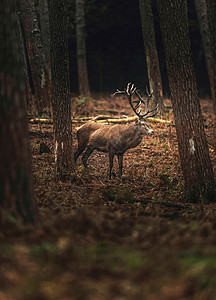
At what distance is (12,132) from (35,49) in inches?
494

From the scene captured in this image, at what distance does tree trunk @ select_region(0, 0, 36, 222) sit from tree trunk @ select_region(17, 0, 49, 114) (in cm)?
1174

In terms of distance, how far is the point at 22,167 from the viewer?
3.65 metres

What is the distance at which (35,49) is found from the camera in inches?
601

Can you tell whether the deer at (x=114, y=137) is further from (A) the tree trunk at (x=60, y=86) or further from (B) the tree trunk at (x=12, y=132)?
(B) the tree trunk at (x=12, y=132)

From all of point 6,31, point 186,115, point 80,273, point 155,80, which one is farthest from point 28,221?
point 155,80

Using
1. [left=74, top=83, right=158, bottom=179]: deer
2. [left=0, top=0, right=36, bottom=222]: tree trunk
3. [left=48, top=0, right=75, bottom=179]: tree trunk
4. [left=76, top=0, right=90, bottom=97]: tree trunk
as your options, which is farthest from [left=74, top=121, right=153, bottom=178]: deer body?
[left=76, top=0, right=90, bottom=97]: tree trunk

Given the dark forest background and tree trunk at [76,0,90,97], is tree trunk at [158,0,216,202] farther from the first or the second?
the dark forest background

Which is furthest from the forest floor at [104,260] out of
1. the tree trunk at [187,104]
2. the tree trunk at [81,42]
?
the tree trunk at [81,42]

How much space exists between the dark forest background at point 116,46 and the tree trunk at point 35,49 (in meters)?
9.64

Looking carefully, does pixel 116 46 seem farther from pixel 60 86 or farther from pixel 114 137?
pixel 60 86

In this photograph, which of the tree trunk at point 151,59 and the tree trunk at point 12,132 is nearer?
the tree trunk at point 12,132

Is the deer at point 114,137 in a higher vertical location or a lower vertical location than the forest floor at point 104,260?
higher

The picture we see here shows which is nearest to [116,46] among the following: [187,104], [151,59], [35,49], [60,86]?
[151,59]

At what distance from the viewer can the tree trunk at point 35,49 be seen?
1511 centimetres
